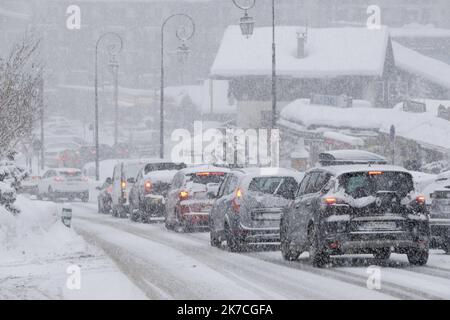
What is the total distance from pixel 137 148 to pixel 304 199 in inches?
3670

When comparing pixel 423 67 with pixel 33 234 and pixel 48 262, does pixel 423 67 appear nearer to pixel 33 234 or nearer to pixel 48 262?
pixel 33 234

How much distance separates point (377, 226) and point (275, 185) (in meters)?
4.76

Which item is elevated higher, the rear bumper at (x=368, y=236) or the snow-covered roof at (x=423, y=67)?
the snow-covered roof at (x=423, y=67)

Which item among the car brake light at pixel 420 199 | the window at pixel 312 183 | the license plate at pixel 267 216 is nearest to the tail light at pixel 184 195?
the license plate at pixel 267 216

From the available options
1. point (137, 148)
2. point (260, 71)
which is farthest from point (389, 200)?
point (137, 148)

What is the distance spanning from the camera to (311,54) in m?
88.3

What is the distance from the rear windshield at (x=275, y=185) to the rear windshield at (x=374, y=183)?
13.6 feet

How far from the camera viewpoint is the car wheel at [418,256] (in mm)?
17328

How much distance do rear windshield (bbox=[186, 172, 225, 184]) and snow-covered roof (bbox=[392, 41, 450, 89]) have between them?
202ft

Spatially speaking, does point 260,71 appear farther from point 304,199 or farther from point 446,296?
point 446,296

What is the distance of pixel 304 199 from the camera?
18141 mm

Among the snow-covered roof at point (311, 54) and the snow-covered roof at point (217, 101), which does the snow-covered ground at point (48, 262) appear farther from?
the snow-covered roof at point (217, 101)

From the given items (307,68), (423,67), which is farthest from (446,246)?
(423,67)

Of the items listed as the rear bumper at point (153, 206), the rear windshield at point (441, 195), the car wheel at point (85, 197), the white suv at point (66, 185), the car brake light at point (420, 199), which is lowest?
the car wheel at point (85, 197)
